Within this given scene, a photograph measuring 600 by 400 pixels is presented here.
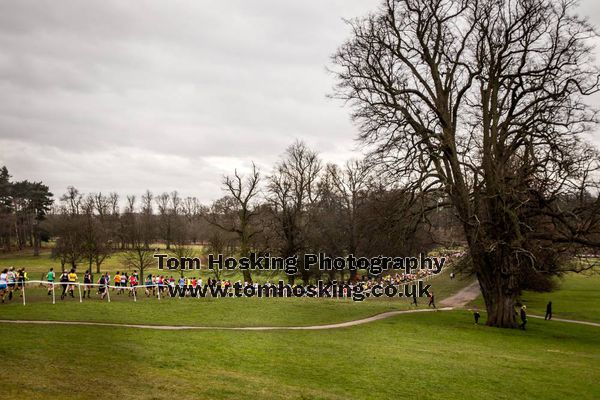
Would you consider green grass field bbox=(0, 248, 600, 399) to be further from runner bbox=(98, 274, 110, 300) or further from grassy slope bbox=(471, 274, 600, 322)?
grassy slope bbox=(471, 274, 600, 322)

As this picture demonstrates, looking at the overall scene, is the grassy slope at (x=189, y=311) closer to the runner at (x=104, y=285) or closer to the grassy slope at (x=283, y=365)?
the runner at (x=104, y=285)

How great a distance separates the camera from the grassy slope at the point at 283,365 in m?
11.1

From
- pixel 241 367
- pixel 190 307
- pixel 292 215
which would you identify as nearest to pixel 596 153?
pixel 241 367

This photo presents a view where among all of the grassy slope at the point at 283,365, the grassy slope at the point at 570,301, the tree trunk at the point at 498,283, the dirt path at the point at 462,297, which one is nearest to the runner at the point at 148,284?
the grassy slope at the point at 283,365

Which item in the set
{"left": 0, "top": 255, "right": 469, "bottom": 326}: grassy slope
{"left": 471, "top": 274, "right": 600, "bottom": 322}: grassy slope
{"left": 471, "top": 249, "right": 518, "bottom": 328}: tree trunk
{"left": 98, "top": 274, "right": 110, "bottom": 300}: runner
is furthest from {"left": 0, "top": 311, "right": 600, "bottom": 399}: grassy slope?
{"left": 471, "top": 274, "right": 600, "bottom": 322}: grassy slope

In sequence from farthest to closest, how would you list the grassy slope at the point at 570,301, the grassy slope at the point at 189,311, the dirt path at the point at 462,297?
the dirt path at the point at 462,297 < the grassy slope at the point at 570,301 < the grassy slope at the point at 189,311

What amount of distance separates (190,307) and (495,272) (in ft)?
60.9

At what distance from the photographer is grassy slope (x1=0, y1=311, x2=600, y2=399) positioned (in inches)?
439

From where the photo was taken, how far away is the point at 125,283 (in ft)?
113

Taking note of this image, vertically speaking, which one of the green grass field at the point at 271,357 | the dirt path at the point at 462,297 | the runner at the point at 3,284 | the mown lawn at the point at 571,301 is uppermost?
the runner at the point at 3,284

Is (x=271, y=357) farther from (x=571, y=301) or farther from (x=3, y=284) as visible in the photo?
(x=571, y=301)

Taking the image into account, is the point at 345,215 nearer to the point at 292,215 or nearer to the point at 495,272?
the point at 292,215

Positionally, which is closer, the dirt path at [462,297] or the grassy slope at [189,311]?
the grassy slope at [189,311]

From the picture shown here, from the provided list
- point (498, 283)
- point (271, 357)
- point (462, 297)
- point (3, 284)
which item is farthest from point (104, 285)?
point (462, 297)
